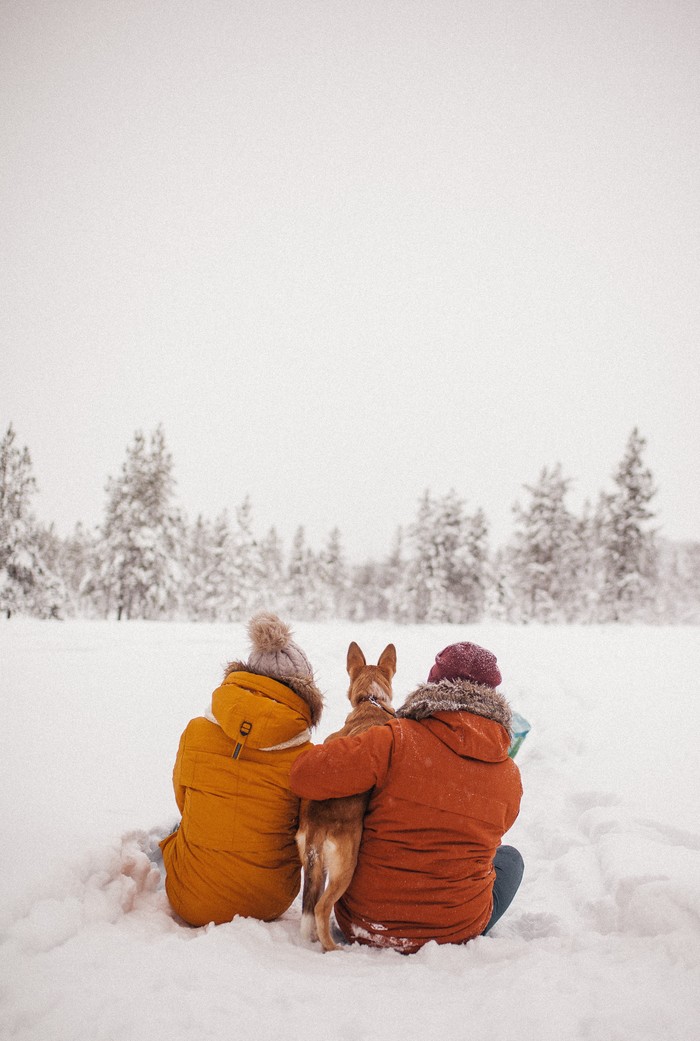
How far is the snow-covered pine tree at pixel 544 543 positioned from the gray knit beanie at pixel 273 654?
97.3 ft

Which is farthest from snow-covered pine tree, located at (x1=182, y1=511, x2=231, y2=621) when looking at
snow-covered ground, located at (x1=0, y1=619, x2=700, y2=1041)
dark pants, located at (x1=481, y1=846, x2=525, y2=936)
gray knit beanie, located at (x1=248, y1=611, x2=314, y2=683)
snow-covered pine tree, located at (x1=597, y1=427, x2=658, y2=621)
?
dark pants, located at (x1=481, y1=846, x2=525, y2=936)

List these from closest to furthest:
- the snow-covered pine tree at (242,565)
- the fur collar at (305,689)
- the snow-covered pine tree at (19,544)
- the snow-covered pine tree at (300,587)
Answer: the fur collar at (305,689), the snow-covered pine tree at (19,544), the snow-covered pine tree at (242,565), the snow-covered pine tree at (300,587)

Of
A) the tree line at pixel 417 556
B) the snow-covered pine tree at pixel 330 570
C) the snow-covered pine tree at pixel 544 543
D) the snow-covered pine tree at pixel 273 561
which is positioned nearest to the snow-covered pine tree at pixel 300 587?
the tree line at pixel 417 556

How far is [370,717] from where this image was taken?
11.4 ft

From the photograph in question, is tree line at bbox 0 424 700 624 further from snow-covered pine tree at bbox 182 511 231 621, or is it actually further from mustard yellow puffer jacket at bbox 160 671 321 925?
mustard yellow puffer jacket at bbox 160 671 321 925

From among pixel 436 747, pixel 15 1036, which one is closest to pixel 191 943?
pixel 15 1036

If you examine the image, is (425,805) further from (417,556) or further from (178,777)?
(417,556)

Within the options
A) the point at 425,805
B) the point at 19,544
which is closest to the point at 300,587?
the point at 19,544

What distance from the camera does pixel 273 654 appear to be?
3.45 meters

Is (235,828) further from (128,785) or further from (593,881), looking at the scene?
(593,881)

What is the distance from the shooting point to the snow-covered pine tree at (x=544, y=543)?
104ft

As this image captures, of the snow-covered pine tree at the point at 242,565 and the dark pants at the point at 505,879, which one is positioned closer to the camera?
the dark pants at the point at 505,879

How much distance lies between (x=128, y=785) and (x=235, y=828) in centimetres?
191

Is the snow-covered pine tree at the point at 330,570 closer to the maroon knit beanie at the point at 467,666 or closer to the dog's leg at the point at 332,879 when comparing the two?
the maroon knit beanie at the point at 467,666
